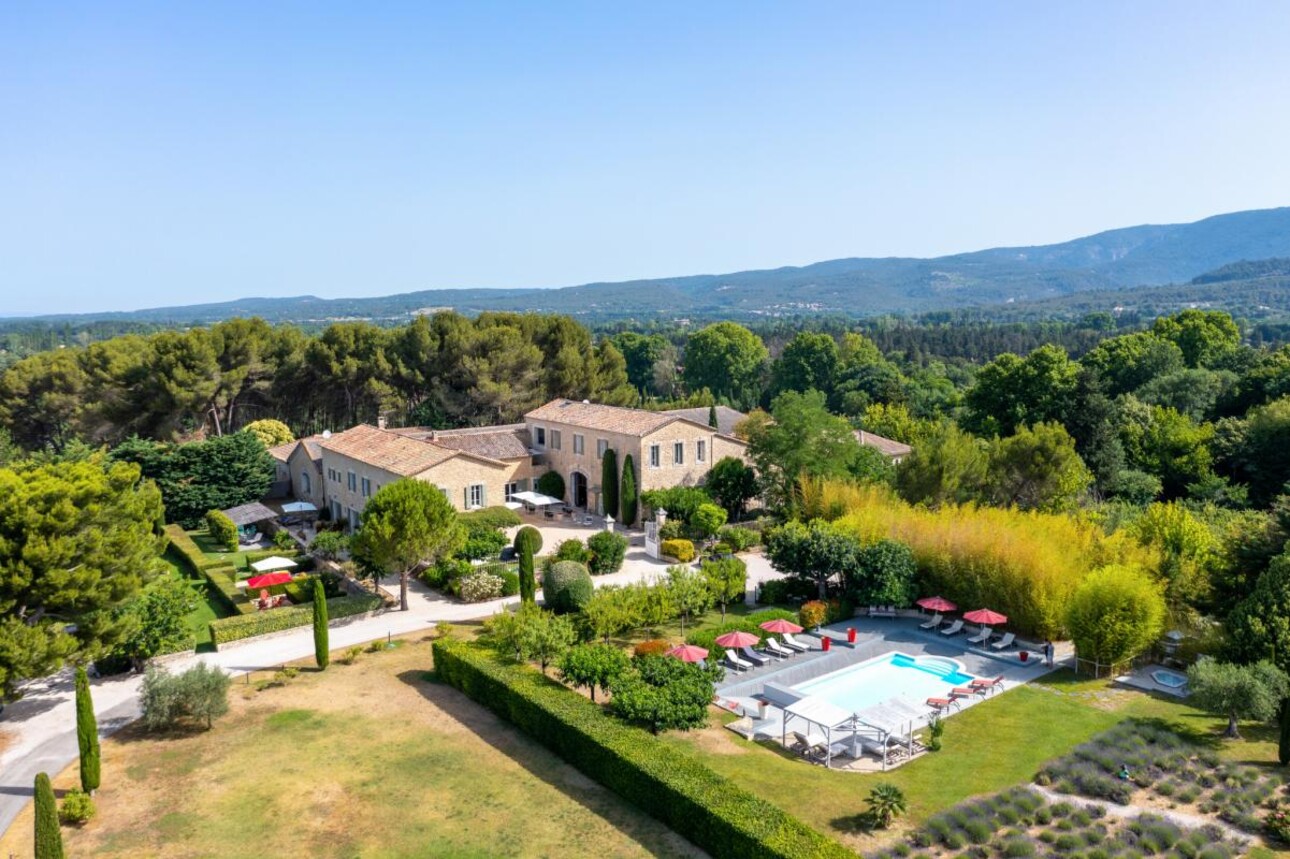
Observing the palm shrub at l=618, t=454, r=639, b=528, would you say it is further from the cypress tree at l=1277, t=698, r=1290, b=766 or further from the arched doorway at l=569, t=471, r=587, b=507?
the cypress tree at l=1277, t=698, r=1290, b=766

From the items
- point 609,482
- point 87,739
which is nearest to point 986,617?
point 609,482

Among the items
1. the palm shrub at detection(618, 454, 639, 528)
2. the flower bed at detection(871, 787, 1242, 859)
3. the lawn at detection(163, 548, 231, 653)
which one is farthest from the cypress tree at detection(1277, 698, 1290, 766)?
the lawn at detection(163, 548, 231, 653)

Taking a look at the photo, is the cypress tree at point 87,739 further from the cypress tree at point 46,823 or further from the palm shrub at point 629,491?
the palm shrub at point 629,491

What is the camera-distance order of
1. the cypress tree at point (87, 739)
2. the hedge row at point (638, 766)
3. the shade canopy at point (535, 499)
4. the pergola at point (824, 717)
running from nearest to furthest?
the hedge row at point (638, 766)
the cypress tree at point (87, 739)
the pergola at point (824, 717)
the shade canopy at point (535, 499)

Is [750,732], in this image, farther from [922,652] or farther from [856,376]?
[856,376]

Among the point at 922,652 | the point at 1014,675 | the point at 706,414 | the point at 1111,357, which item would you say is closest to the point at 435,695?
the point at 922,652

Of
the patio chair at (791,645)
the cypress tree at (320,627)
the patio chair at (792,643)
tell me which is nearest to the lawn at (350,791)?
the cypress tree at (320,627)

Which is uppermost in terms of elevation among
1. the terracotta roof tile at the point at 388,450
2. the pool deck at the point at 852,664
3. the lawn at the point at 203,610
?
the terracotta roof tile at the point at 388,450
